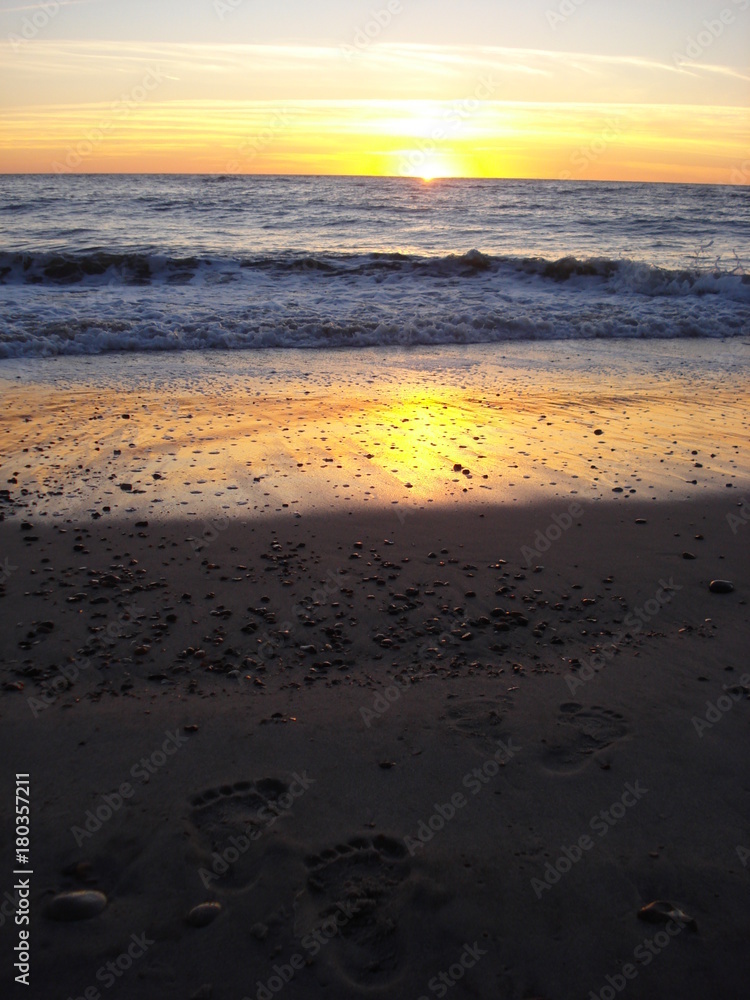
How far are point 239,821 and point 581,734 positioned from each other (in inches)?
56.7

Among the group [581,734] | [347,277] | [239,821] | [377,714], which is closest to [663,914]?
[581,734]

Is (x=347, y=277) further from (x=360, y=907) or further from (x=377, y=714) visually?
(x=360, y=907)

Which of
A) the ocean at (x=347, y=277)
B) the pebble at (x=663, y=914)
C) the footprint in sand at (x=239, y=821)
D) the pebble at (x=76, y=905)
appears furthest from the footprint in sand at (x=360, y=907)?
the ocean at (x=347, y=277)

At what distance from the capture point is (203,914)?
2.19 metres

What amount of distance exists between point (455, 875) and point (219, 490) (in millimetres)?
3580

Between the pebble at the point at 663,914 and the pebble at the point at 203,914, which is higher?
the pebble at the point at 203,914

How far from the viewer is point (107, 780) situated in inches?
107

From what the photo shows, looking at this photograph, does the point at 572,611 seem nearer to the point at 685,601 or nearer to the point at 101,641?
the point at 685,601

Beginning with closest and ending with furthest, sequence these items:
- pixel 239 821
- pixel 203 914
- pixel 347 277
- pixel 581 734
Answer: pixel 203 914 < pixel 239 821 < pixel 581 734 < pixel 347 277

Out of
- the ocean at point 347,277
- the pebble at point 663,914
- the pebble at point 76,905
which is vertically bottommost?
the pebble at point 663,914

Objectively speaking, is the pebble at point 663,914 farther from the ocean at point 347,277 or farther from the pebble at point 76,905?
the ocean at point 347,277

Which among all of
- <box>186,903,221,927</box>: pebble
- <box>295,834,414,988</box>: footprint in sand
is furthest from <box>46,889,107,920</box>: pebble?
<box>295,834,414,988</box>: footprint in sand

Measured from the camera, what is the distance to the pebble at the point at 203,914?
7.13 ft

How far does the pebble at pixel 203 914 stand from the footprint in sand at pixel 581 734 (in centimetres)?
135
